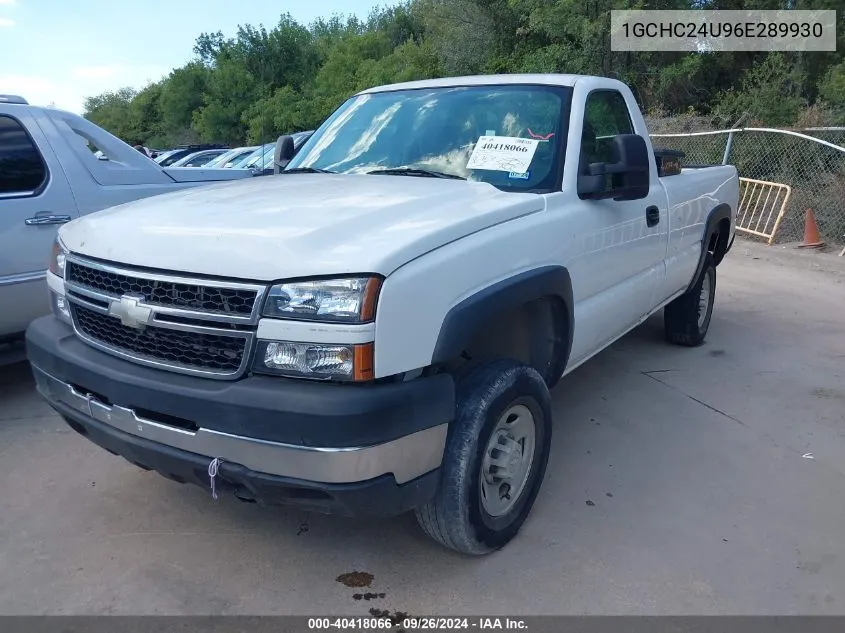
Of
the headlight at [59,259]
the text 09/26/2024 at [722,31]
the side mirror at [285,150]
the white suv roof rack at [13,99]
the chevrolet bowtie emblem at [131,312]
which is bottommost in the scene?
the chevrolet bowtie emblem at [131,312]

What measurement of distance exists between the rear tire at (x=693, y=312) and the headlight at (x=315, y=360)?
4.00 m

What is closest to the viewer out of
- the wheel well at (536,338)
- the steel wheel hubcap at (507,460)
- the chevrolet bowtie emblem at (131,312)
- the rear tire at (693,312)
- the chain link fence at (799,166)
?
the chevrolet bowtie emblem at (131,312)

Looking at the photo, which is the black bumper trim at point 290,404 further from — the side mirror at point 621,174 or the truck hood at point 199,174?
the truck hood at point 199,174

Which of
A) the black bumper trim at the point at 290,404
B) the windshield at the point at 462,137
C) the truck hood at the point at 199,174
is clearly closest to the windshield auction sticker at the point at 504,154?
the windshield at the point at 462,137

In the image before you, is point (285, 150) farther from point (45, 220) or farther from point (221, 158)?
point (221, 158)

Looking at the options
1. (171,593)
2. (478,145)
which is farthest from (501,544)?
(478,145)

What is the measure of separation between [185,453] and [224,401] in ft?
0.99

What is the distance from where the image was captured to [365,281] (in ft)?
7.29

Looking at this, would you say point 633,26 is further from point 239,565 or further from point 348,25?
point 348,25

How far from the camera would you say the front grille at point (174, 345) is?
237cm

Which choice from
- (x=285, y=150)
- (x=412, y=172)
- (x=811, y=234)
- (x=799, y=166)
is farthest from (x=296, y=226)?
(x=799, y=166)

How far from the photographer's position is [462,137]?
3574mm

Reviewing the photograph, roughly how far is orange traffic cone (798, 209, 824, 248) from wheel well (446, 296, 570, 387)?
8614 mm

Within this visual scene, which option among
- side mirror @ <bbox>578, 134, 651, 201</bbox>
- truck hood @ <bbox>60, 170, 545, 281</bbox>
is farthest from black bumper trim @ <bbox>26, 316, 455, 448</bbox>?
side mirror @ <bbox>578, 134, 651, 201</bbox>
